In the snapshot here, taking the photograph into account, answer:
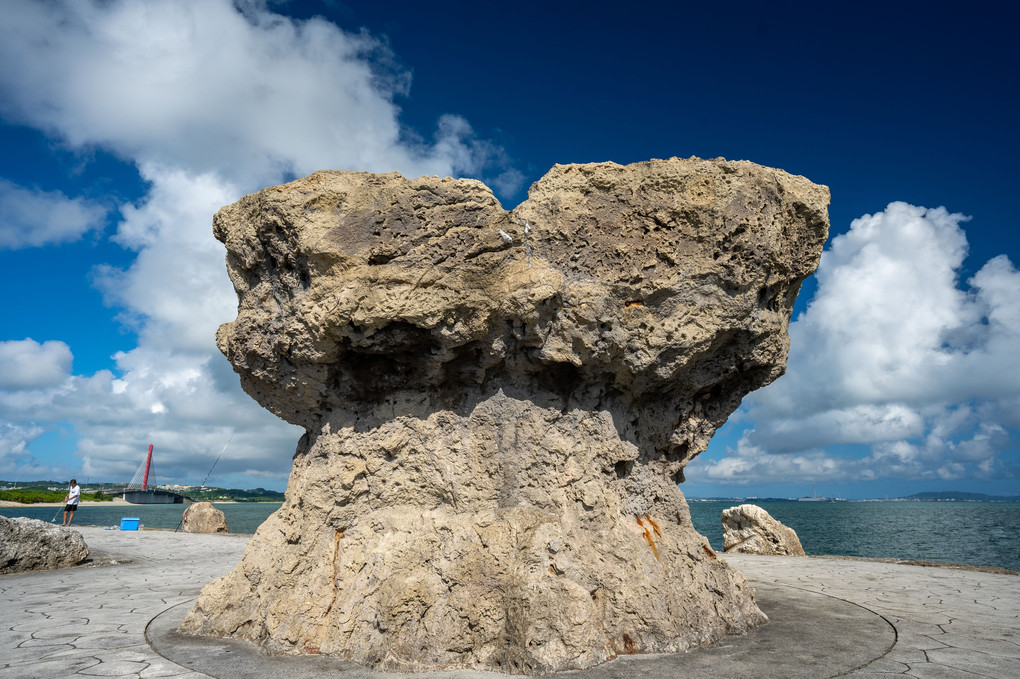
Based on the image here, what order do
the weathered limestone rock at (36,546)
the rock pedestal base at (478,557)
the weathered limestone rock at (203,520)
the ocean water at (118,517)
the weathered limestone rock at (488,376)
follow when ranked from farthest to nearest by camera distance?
the ocean water at (118,517)
the weathered limestone rock at (203,520)
the weathered limestone rock at (36,546)
the weathered limestone rock at (488,376)
the rock pedestal base at (478,557)

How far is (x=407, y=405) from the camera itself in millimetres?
5570

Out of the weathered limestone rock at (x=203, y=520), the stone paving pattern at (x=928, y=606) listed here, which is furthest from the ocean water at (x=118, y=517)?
the stone paving pattern at (x=928, y=606)

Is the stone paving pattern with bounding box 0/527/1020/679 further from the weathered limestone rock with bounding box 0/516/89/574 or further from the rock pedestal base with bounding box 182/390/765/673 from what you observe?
the rock pedestal base with bounding box 182/390/765/673

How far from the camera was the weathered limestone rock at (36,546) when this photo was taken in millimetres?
9414

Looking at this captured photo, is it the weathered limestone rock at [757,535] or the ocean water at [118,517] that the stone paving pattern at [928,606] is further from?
the ocean water at [118,517]

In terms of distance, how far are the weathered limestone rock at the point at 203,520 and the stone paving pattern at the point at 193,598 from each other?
569cm

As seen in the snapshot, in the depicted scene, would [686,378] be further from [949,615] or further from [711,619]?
[949,615]

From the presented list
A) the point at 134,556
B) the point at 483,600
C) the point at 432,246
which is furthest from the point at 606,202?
the point at 134,556

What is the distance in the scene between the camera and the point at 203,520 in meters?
17.8

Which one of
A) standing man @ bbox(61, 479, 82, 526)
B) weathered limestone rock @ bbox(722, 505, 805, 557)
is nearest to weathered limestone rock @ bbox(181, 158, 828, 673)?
weathered limestone rock @ bbox(722, 505, 805, 557)

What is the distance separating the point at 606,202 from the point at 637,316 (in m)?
1.05

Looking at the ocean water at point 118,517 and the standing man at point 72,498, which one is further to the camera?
the ocean water at point 118,517

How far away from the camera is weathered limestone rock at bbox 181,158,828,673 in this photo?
4.91 meters

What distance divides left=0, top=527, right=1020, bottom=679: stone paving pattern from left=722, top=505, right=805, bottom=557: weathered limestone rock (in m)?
0.99
